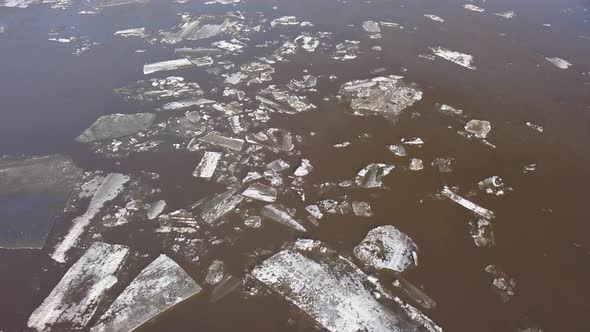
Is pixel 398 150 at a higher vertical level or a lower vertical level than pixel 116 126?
lower

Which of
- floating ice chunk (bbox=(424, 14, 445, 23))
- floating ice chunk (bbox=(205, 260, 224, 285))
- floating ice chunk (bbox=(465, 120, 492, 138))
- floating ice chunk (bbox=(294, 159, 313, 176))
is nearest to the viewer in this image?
floating ice chunk (bbox=(205, 260, 224, 285))

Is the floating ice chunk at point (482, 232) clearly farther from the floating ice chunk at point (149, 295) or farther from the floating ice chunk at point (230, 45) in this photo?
the floating ice chunk at point (230, 45)

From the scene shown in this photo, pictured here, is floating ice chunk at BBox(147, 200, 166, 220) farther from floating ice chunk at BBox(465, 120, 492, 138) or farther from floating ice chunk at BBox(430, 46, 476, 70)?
floating ice chunk at BBox(430, 46, 476, 70)

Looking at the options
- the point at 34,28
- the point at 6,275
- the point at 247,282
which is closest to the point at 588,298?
the point at 247,282

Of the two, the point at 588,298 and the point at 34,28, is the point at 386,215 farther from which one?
the point at 34,28

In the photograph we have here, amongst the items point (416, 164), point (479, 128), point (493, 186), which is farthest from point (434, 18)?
point (493, 186)

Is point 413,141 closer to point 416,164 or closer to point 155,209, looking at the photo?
point 416,164

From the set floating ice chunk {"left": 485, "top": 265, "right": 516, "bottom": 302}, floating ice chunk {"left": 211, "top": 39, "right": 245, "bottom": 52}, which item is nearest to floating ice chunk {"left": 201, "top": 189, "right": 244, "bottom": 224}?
floating ice chunk {"left": 485, "top": 265, "right": 516, "bottom": 302}
